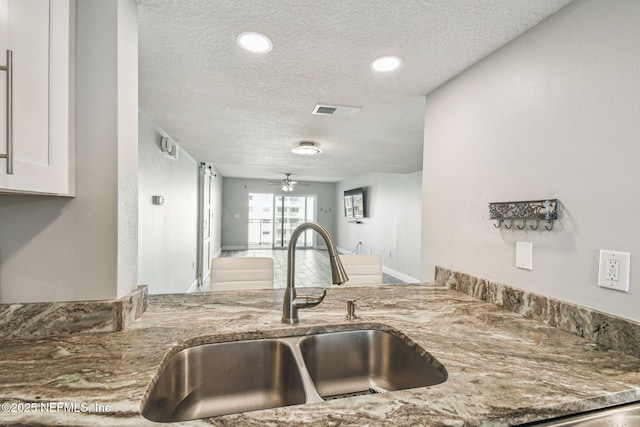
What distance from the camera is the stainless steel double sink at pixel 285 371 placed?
882 millimetres

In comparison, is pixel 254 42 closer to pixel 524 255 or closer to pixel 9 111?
pixel 9 111

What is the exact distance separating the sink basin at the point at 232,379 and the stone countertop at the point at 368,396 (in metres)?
0.05

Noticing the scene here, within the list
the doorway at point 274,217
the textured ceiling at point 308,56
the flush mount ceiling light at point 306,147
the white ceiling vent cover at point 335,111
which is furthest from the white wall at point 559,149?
the doorway at point 274,217

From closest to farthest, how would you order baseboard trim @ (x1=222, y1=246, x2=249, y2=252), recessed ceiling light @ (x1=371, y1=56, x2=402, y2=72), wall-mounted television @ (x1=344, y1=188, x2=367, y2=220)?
1. recessed ceiling light @ (x1=371, y1=56, x2=402, y2=72)
2. wall-mounted television @ (x1=344, y1=188, x2=367, y2=220)
3. baseboard trim @ (x1=222, y1=246, x2=249, y2=252)

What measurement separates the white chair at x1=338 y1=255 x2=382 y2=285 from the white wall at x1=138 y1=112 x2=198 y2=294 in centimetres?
171

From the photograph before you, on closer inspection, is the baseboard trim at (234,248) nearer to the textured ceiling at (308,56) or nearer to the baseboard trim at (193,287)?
the baseboard trim at (193,287)

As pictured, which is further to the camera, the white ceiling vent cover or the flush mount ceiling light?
the flush mount ceiling light

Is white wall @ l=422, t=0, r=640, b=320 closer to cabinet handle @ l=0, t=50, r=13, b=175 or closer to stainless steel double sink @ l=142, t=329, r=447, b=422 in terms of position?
stainless steel double sink @ l=142, t=329, r=447, b=422

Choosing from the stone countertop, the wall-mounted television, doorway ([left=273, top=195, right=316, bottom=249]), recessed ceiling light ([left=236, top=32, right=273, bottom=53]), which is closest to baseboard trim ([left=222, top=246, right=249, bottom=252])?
doorway ([left=273, top=195, right=316, bottom=249])

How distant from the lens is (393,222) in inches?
241

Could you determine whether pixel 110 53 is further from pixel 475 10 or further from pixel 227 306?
pixel 475 10

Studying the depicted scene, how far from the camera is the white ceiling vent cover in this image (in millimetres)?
2215

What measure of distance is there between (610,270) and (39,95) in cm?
188

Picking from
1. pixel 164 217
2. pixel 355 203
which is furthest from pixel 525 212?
pixel 355 203
